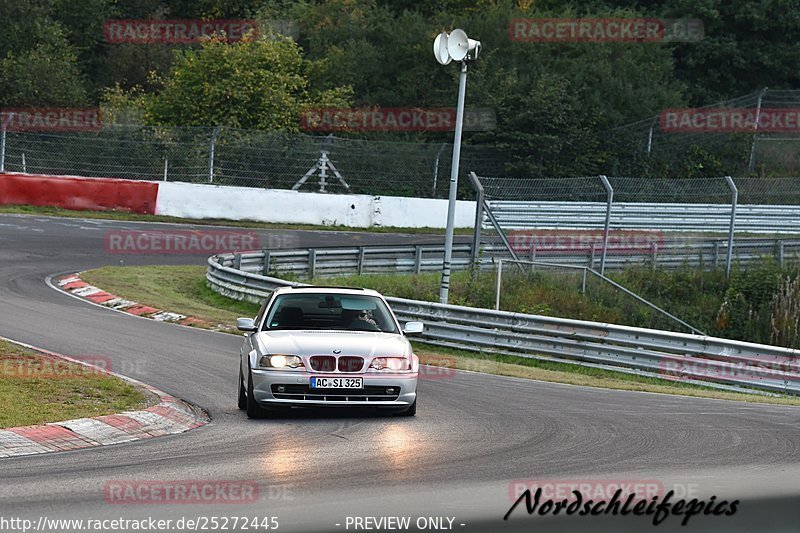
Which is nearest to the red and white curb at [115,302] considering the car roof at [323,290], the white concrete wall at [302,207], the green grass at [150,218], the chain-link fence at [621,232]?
the chain-link fence at [621,232]

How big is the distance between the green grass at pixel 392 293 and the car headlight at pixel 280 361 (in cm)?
573

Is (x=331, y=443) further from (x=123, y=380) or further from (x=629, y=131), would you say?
(x=629, y=131)

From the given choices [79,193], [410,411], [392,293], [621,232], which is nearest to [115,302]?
[392,293]

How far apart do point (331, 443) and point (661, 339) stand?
371 inches

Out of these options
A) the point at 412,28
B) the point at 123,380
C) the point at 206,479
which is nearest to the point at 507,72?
the point at 412,28

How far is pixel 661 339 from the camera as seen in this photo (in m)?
18.3

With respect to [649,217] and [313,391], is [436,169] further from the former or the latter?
[313,391]

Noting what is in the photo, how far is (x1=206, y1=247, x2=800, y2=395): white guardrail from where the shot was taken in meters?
17.5

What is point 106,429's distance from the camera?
1039 centimetres

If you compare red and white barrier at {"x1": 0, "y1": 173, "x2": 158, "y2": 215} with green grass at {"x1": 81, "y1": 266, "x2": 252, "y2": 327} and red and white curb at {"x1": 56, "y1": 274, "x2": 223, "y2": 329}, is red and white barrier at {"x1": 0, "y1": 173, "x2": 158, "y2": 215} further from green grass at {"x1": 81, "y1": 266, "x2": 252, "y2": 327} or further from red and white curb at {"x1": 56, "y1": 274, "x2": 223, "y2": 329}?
red and white curb at {"x1": 56, "y1": 274, "x2": 223, "y2": 329}

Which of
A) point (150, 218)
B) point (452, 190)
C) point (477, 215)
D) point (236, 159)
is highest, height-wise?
point (236, 159)

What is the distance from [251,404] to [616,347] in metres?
8.62

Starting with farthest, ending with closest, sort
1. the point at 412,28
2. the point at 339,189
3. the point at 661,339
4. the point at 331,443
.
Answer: the point at 412,28, the point at 339,189, the point at 661,339, the point at 331,443

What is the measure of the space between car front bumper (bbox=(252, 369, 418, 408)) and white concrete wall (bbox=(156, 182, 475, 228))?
24.7 metres
